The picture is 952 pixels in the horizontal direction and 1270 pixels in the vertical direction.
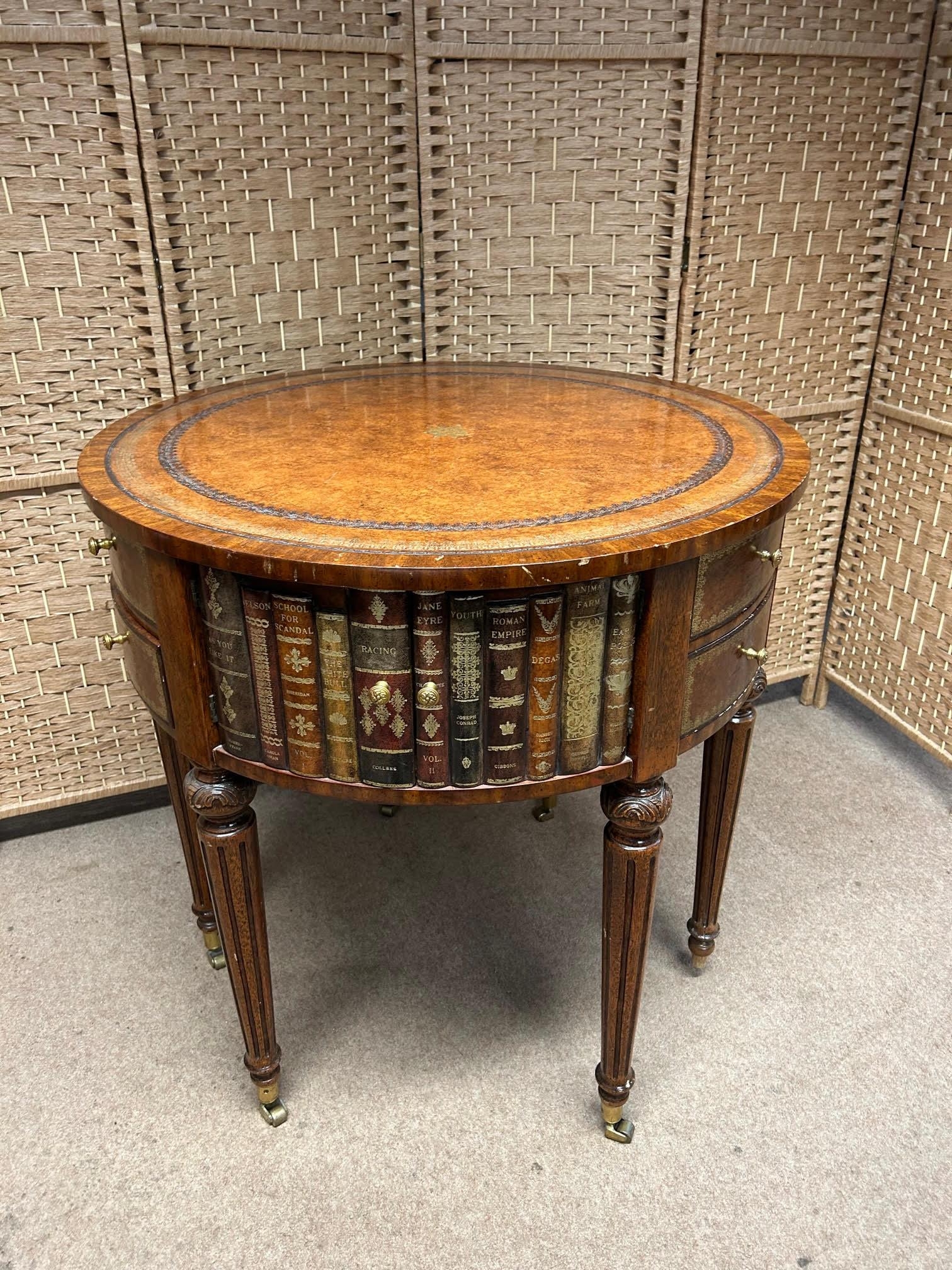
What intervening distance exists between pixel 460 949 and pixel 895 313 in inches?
65.6

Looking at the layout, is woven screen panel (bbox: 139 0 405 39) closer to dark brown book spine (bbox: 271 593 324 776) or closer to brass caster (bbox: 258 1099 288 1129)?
dark brown book spine (bbox: 271 593 324 776)

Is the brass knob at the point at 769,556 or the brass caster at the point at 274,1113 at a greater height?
the brass knob at the point at 769,556

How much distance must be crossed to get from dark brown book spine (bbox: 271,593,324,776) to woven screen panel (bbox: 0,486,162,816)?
96 cm

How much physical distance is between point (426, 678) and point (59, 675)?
47.1 inches

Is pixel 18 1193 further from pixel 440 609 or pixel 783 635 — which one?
pixel 783 635

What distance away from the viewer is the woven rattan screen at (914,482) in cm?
200

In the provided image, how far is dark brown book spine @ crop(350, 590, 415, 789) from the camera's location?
40.2 inches

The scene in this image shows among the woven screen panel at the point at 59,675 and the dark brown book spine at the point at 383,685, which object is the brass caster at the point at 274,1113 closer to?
the dark brown book spine at the point at 383,685

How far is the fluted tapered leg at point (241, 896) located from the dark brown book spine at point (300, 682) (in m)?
0.14

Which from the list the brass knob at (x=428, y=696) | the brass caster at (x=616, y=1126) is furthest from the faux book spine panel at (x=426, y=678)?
the brass caster at (x=616, y=1126)

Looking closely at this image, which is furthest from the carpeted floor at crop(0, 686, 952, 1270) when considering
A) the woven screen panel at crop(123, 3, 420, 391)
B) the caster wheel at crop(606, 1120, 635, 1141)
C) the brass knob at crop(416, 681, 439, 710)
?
the woven screen panel at crop(123, 3, 420, 391)

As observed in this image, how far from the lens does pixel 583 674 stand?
109 cm

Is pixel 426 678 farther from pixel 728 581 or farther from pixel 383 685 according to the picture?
pixel 728 581

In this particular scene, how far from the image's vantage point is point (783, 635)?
2453mm
